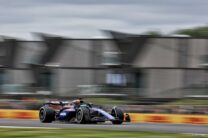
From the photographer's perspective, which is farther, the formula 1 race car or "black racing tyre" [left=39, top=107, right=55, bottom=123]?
"black racing tyre" [left=39, top=107, right=55, bottom=123]

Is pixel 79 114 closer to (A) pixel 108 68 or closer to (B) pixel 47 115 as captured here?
(B) pixel 47 115

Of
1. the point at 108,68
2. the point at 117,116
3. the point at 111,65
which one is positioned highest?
the point at 111,65

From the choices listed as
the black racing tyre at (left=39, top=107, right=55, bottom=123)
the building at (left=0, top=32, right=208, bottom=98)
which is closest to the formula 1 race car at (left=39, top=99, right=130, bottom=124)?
the black racing tyre at (left=39, top=107, right=55, bottom=123)

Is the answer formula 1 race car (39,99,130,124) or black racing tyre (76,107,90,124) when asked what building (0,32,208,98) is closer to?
formula 1 race car (39,99,130,124)

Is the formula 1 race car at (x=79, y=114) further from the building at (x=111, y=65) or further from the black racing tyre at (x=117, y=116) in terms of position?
the building at (x=111, y=65)

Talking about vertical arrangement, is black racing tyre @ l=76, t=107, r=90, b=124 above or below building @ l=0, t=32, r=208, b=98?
below

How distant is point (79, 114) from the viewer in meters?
22.3

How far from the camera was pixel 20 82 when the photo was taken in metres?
50.0

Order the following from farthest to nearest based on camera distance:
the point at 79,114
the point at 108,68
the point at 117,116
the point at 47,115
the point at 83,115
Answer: the point at 108,68
the point at 47,115
the point at 117,116
the point at 79,114
the point at 83,115

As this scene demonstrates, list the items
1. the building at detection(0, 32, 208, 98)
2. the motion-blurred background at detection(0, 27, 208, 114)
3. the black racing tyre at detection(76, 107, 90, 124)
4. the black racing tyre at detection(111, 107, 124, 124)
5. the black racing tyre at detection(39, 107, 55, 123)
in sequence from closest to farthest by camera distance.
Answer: the black racing tyre at detection(76, 107, 90, 124), the black racing tyre at detection(111, 107, 124, 124), the black racing tyre at detection(39, 107, 55, 123), the motion-blurred background at detection(0, 27, 208, 114), the building at detection(0, 32, 208, 98)

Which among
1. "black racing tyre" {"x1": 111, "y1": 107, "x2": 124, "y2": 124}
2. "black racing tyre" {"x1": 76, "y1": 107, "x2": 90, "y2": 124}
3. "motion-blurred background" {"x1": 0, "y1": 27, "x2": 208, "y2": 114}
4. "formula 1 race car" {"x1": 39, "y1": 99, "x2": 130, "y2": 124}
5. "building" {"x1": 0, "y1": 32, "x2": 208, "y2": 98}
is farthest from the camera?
"building" {"x1": 0, "y1": 32, "x2": 208, "y2": 98}

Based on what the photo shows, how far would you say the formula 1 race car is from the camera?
22.1 m

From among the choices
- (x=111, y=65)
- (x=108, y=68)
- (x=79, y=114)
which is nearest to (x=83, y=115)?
(x=79, y=114)

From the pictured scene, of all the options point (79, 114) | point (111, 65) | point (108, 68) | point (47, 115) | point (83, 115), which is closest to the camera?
point (83, 115)
